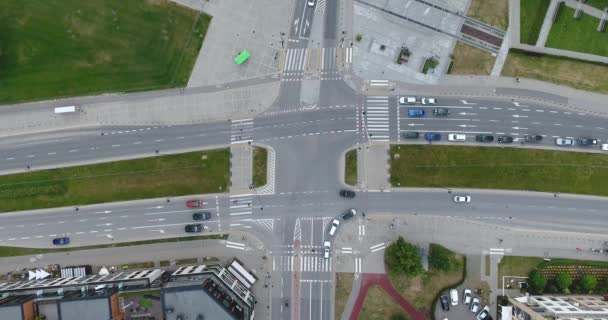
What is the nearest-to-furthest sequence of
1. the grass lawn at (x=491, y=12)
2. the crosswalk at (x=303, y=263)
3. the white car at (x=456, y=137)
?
the white car at (x=456, y=137)
the crosswalk at (x=303, y=263)
the grass lawn at (x=491, y=12)

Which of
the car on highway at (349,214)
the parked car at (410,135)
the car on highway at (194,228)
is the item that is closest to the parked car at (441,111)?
the parked car at (410,135)

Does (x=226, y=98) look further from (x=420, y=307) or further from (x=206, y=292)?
(x=420, y=307)

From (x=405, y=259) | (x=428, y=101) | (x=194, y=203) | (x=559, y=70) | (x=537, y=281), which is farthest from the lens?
(x=559, y=70)

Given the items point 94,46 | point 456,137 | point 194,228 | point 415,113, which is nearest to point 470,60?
point 415,113

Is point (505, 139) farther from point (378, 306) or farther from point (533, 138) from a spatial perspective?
point (378, 306)

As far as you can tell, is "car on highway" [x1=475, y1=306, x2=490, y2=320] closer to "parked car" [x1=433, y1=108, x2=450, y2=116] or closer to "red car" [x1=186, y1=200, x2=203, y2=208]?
"parked car" [x1=433, y1=108, x2=450, y2=116]

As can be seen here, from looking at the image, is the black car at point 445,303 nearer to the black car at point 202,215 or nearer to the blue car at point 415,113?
the blue car at point 415,113
